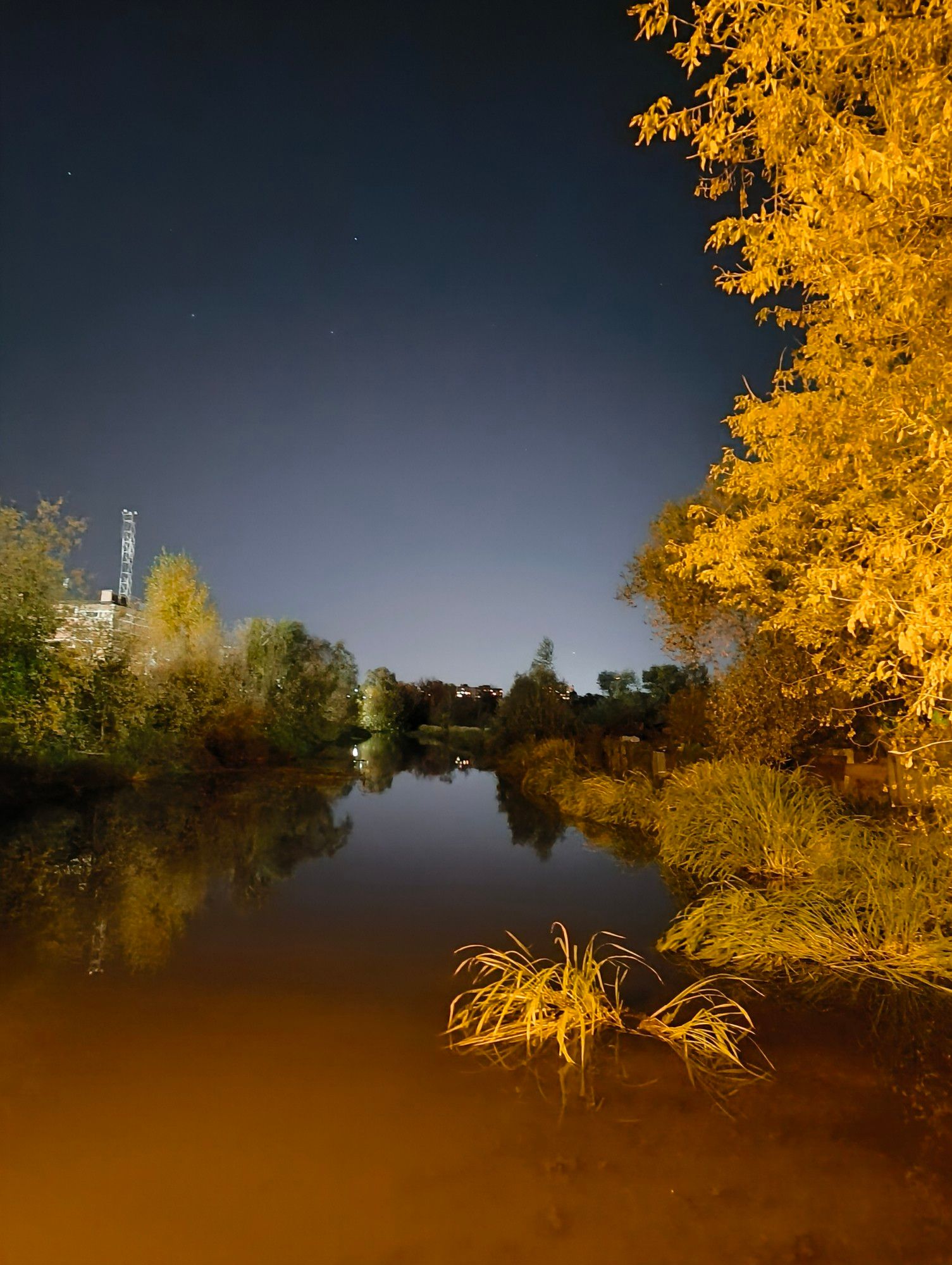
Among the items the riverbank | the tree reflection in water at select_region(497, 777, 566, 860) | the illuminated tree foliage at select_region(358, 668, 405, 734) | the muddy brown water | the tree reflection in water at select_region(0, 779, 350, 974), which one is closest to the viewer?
the muddy brown water

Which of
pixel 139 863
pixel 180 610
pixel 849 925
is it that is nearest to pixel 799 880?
pixel 849 925

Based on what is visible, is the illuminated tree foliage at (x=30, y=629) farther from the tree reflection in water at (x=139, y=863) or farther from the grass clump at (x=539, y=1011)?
the grass clump at (x=539, y=1011)

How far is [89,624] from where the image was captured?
59.6ft

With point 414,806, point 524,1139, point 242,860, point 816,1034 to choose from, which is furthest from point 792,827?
point 414,806

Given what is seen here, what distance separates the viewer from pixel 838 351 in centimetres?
795

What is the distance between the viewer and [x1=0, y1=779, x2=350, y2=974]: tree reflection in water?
7.57 metres

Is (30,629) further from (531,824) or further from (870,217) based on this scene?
(870,217)

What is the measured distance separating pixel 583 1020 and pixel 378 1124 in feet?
5.76

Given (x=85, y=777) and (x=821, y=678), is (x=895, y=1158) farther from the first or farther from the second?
(x=85, y=777)

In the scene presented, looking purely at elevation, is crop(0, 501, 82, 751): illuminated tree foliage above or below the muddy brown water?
above

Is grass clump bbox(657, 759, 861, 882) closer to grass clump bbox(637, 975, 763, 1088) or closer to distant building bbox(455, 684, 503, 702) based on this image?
grass clump bbox(637, 975, 763, 1088)

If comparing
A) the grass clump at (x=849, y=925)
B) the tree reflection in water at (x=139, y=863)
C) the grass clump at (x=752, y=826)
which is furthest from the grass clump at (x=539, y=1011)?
Result: the grass clump at (x=752, y=826)

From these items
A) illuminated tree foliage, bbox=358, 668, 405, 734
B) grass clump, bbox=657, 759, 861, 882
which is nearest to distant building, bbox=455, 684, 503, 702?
illuminated tree foliage, bbox=358, 668, 405, 734

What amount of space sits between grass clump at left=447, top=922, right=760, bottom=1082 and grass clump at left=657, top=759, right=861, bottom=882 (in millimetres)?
3377
